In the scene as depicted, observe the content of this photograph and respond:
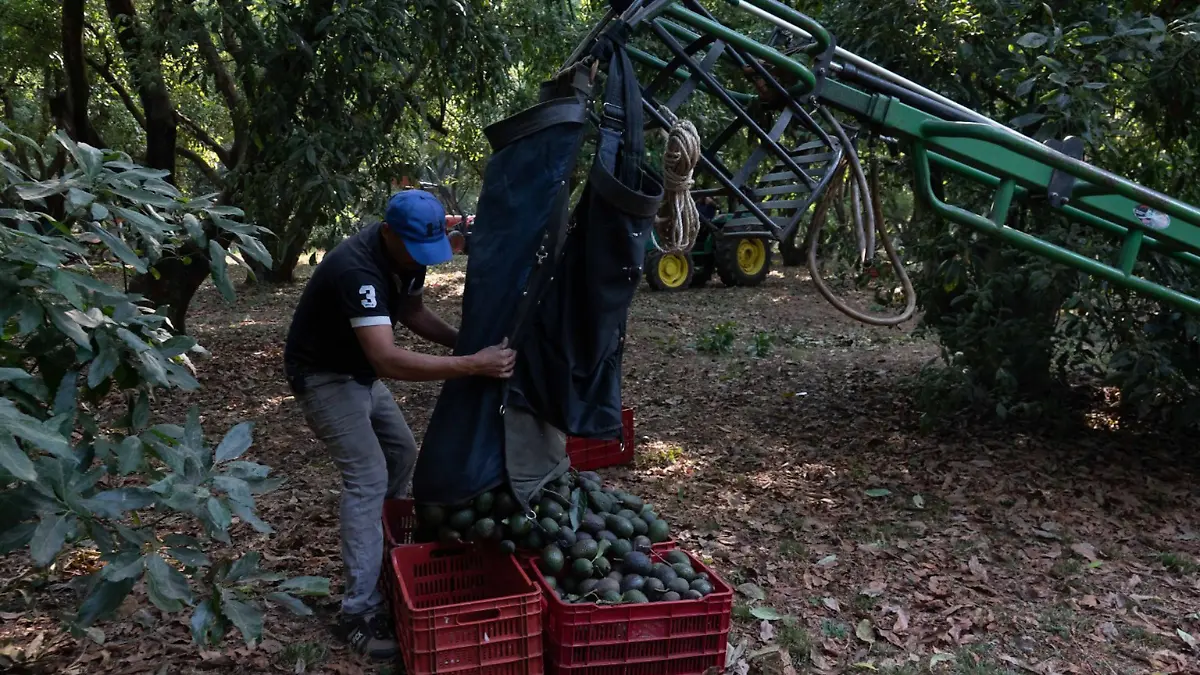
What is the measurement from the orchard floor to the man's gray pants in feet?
0.83

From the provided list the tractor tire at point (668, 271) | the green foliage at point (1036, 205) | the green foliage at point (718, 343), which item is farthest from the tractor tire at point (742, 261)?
the green foliage at point (1036, 205)

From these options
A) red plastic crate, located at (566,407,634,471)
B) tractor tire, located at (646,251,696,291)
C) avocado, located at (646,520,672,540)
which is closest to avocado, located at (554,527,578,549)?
avocado, located at (646,520,672,540)

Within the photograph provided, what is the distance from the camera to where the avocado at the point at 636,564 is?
3.30 meters

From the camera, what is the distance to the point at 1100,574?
171 inches

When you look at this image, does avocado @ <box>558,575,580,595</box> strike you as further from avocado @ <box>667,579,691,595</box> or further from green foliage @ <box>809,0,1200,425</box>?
green foliage @ <box>809,0,1200,425</box>

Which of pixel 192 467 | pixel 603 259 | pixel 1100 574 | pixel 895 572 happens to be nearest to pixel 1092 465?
pixel 1100 574

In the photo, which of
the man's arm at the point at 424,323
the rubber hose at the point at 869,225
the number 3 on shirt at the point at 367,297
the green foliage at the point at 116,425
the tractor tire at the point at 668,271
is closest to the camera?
the green foliage at the point at 116,425

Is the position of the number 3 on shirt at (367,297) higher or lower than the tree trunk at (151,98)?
lower

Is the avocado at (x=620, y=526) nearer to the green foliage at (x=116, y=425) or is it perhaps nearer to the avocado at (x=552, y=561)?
the avocado at (x=552, y=561)

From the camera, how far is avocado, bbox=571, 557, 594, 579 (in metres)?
3.25

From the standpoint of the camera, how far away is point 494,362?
325 centimetres

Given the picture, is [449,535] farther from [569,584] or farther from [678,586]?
[678,586]

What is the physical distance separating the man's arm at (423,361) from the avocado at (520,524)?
1.63 feet

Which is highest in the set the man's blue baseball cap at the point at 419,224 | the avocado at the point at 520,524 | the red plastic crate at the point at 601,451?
the man's blue baseball cap at the point at 419,224
